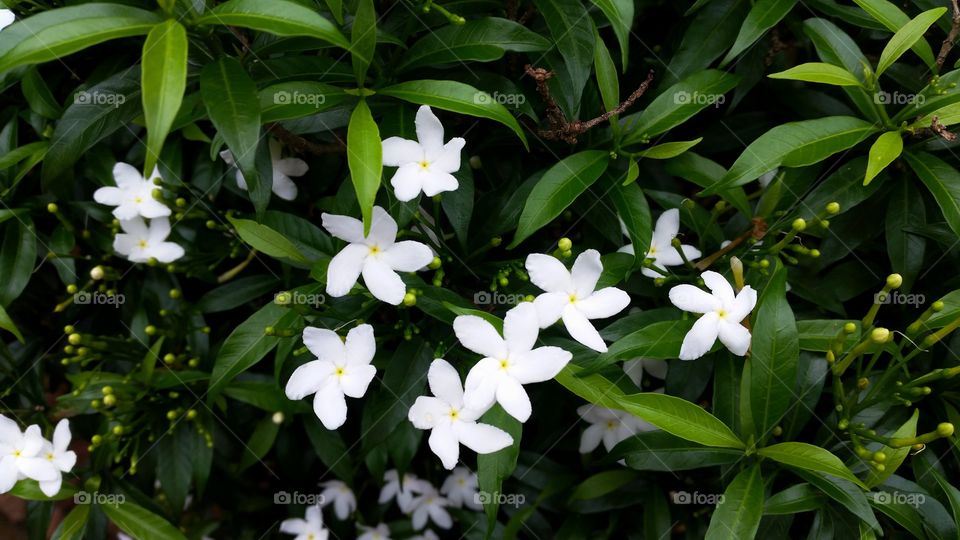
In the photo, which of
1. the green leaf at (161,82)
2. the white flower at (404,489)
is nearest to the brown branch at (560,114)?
the green leaf at (161,82)

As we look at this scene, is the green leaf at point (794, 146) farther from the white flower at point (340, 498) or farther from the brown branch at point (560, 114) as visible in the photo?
the white flower at point (340, 498)

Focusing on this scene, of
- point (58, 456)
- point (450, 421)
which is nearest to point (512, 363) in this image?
point (450, 421)

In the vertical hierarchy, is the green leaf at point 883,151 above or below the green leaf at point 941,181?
above

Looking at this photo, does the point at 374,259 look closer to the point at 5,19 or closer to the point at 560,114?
the point at 560,114

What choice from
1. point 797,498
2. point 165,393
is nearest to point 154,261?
point 165,393

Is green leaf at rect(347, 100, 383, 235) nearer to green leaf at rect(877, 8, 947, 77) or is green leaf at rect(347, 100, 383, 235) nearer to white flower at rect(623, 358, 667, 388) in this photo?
white flower at rect(623, 358, 667, 388)

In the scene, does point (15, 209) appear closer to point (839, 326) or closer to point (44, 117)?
point (44, 117)
